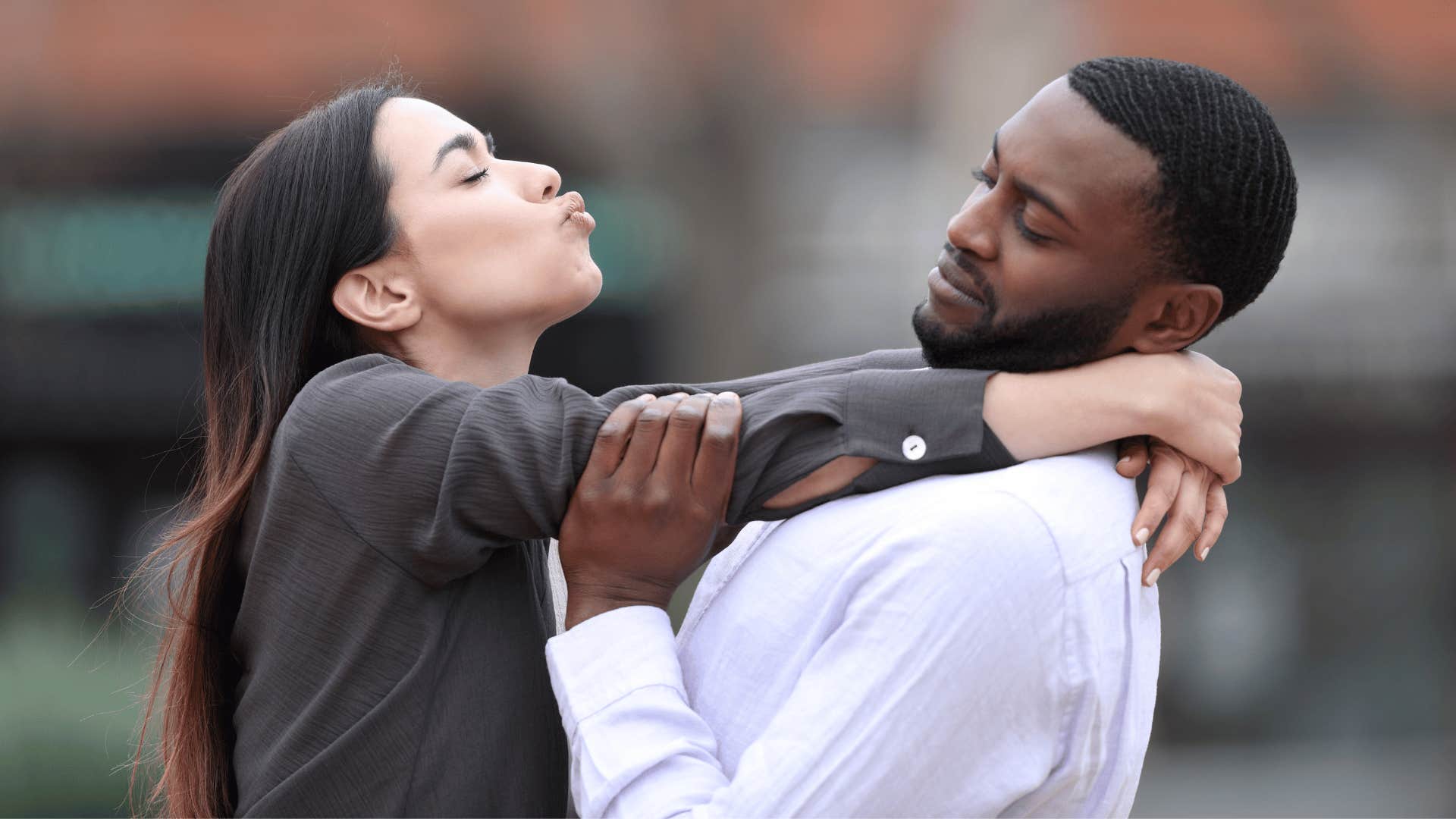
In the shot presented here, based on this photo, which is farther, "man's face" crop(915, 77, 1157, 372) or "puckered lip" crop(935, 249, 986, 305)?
"puckered lip" crop(935, 249, 986, 305)

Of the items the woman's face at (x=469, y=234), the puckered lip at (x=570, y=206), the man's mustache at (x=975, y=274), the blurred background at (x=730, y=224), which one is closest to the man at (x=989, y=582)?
the man's mustache at (x=975, y=274)

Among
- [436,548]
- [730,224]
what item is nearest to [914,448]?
[436,548]

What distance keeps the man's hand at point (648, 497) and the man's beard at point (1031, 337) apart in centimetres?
26

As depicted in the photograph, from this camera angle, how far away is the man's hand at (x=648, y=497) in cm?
151

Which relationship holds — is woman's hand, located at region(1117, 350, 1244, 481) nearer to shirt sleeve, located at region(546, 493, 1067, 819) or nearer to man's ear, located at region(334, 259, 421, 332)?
shirt sleeve, located at region(546, 493, 1067, 819)

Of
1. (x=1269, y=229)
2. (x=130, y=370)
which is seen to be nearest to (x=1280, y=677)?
(x=130, y=370)

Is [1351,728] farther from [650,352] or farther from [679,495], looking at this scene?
[679,495]

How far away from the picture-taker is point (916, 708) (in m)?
1.34

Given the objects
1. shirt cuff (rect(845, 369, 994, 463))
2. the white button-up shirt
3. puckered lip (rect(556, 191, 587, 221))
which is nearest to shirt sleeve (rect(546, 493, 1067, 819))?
the white button-up shirt

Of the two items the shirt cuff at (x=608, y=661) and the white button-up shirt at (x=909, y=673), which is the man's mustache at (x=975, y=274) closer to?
the white button-up shirt at (x=909, y=673)

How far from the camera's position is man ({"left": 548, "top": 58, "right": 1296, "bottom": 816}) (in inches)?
53.2

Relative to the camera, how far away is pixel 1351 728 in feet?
25.6

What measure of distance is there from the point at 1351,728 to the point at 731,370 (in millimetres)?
4810

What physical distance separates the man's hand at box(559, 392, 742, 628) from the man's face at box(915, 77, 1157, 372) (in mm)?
297
